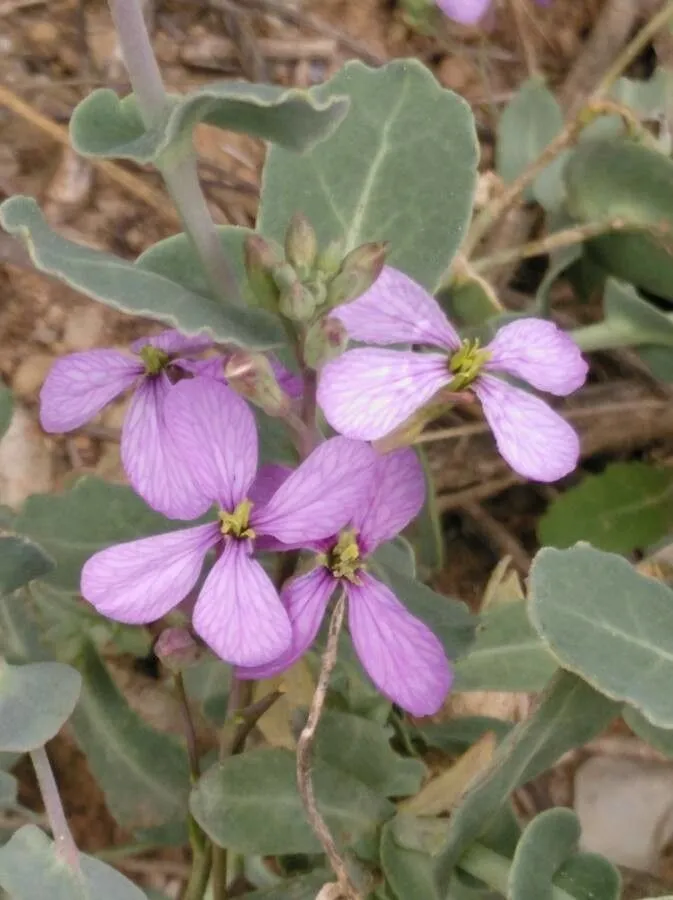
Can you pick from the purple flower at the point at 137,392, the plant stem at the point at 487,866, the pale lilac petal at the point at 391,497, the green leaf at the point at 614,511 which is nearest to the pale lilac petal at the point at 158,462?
the purple flower at the point at 137,392

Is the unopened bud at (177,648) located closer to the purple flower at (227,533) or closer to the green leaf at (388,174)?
the purple flower at (227,533)

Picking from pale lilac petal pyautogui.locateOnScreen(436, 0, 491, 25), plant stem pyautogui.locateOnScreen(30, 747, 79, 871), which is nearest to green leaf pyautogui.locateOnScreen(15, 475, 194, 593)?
plant stem pyautogui.locateOnScreen(30, 747, 79, 871)

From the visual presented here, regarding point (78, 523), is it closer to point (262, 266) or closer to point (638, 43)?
point (262, 266)

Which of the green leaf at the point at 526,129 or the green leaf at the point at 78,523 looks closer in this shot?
the green leaf at the point at 78,523

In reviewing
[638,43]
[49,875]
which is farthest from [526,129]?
[49,875]

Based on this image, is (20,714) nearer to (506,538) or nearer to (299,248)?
(299,248)

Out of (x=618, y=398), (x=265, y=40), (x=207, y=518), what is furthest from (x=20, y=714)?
(x=265, y=40)
